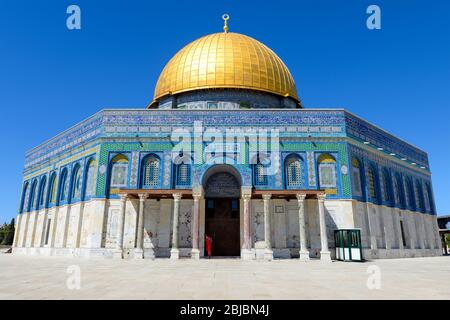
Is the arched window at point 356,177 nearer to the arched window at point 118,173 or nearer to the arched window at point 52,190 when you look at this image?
the arched window at point 118,173

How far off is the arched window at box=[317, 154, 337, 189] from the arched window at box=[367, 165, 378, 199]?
10.9 feet

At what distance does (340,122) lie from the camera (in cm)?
1948

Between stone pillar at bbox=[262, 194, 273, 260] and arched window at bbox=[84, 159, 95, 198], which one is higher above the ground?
arched window at bbox=[84, 159, 95, 198]

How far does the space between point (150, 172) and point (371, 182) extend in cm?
1437

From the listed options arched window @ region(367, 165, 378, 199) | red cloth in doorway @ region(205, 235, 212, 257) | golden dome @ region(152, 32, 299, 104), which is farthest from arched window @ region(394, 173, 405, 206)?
red cloth in doorway @ region(205, 235, 212, 257)

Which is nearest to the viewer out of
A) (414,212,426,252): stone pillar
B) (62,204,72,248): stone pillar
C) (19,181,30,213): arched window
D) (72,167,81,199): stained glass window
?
(62,204,72,248): stone pillar

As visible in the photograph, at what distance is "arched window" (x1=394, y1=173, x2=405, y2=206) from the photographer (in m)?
23.1

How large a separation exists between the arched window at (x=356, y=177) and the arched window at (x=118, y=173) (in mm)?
13819

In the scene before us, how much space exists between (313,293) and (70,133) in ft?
71.8

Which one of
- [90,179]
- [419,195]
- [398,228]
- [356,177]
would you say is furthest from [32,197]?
[419,195]

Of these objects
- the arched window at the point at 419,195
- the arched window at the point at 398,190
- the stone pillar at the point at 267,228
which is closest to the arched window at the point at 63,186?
the stone pillar at the point at 267,228

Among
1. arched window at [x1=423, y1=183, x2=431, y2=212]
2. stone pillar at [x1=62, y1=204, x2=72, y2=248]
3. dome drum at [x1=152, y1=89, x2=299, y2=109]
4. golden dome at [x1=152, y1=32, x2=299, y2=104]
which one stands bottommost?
stone pillar at [x1=62, y1=204, x2=72, y2=248]

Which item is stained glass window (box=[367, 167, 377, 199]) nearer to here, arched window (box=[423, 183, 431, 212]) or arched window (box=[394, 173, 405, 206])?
arched window (box=[394, 173, 405, 206])
